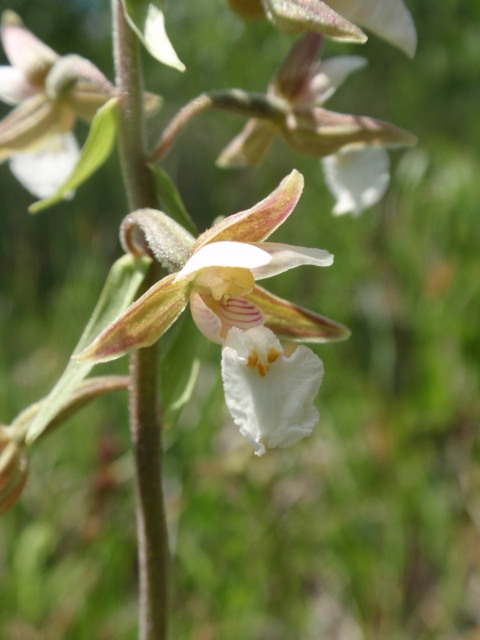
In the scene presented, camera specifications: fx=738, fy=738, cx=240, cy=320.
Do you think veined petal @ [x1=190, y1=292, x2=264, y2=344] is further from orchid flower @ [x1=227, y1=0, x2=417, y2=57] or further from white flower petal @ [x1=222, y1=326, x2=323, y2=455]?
orchid flower @ [x1=227, y1=0, x2=417, y2=57]

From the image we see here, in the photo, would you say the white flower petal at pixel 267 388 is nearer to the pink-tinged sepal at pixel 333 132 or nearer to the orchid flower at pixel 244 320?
the orchid flower at pixel 244 320

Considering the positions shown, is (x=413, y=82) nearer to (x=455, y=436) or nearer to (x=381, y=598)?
(x=455, y=436)

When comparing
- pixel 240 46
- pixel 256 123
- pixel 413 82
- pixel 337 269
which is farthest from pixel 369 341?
pixel 413 82

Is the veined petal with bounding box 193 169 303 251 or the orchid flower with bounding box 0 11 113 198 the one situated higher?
the orchid flower with bounding box 0 11 113 198

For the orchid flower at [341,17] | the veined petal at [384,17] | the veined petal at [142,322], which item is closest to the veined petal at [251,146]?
the orchid flower at [341,17]

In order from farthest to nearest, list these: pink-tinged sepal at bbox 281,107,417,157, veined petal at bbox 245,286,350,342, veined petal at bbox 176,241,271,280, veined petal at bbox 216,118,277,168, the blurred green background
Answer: the blurred green background
veined petal at bbox 216,118,277,168
pink-tinged sepal at bbox 281,107,417,157
veined petal at bbox 245,286,350,342
veined petal at bbox 176,241,271,280

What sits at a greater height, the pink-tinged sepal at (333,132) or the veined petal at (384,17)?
the veined petal at (384,17)

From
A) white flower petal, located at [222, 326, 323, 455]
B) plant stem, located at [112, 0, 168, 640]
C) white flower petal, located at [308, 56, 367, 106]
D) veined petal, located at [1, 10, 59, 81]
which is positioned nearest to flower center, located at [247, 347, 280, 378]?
white flower petal, located at [222, 326, 323, 455]
